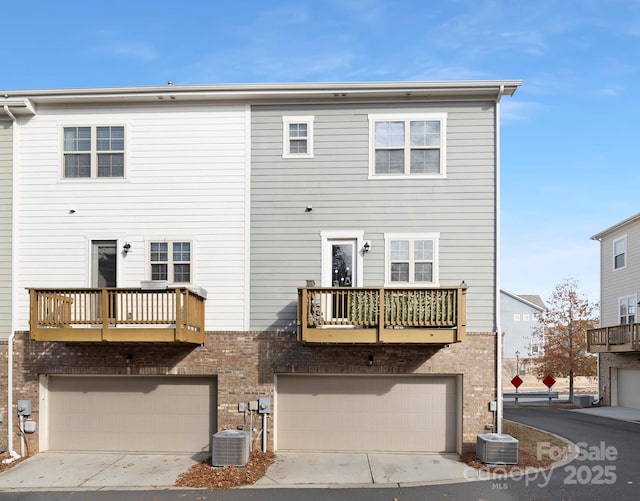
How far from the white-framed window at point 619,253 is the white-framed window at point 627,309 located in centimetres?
161

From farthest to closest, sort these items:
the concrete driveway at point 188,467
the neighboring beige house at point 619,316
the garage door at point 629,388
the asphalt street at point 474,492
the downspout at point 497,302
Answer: the garage door at point 629,388 → the neighboring beige house at point 619,316 → the downspout at point 497,302 → the concrete driveway at point 188,467 → the asphalt street at point 474,492

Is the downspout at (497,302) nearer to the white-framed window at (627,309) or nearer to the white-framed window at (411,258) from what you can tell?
the white-framed window at (411,258)

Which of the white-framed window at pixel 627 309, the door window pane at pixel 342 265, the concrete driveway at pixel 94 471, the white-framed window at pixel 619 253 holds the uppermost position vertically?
the white-framed window at pixel 619 253

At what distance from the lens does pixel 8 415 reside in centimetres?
1321

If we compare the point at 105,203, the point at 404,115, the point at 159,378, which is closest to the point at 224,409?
the point at 159,378

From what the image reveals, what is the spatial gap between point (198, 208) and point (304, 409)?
5.54m

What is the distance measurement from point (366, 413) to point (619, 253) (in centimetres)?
1864

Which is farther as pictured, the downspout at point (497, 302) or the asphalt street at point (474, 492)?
the downspout at point (497, 302)

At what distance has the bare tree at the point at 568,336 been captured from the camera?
94.0 feet

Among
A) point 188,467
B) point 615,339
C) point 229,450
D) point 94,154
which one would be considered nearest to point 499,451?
point 229,450

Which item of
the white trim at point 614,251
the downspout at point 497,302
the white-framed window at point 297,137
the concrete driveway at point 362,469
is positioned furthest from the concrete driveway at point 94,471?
the white trim at point 614,251

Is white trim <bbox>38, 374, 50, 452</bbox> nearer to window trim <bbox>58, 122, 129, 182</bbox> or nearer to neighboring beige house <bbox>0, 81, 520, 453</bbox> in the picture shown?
neighboring beige house <bbox>0, 81, 520, 453</bbox>

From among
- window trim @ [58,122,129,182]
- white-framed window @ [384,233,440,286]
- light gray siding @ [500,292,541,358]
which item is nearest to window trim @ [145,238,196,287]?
window trim @ [58,122,129,182]

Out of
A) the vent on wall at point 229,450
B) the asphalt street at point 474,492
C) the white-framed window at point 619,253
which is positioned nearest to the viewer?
the asphalt street at point 474,492
